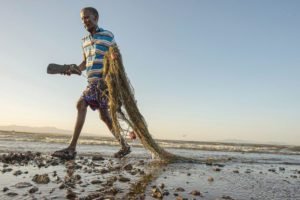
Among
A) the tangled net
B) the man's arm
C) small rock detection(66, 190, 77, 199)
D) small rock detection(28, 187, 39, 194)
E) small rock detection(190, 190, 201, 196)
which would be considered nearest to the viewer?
small rock detection(66, 190, 77, 199)

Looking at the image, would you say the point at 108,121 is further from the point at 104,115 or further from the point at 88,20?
the point at 88,20

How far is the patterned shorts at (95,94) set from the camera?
7.70 metres

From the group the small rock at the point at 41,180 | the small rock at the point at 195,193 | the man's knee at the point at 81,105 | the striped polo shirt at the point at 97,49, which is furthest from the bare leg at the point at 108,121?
the small rock at the point at 195,193

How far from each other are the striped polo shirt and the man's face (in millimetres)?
152

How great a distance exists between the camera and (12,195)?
13.1 feet

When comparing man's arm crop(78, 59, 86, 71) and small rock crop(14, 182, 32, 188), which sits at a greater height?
man's arm crop(78, 59, 86, 71)

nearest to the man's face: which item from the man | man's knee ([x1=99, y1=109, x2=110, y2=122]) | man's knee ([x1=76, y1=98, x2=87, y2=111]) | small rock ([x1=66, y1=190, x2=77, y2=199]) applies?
the man

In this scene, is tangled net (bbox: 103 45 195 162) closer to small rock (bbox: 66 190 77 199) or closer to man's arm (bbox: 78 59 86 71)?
man's arm (bbox: 78 59 86 71)

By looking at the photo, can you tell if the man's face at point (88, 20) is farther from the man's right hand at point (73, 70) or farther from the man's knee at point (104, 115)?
the man's knee at point (104, 115)

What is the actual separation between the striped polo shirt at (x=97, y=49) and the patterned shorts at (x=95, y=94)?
16 centimetres

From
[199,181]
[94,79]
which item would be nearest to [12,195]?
[199,181]

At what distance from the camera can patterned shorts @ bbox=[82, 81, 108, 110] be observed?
7703 mm

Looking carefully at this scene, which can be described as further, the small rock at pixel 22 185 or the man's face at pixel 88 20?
the man's face at pixel 88 20

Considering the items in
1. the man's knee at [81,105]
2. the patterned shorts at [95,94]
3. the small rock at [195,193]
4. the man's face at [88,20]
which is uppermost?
the man's face at [88,20]
